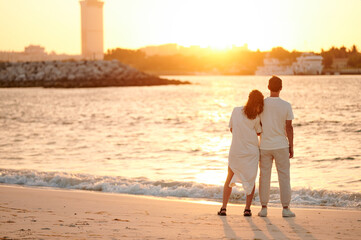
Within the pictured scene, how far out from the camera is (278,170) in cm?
671

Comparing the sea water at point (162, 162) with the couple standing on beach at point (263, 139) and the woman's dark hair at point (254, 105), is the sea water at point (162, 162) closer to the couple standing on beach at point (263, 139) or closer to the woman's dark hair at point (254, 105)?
the couple standing on beach at point (263, 139)

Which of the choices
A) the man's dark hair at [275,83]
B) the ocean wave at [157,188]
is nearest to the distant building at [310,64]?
the ocean wave at [157,188]

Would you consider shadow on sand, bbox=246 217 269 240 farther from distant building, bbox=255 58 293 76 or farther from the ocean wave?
distant building, bbox=255 58 293 76

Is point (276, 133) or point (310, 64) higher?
point (310, 64)

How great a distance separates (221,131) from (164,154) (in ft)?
30.8

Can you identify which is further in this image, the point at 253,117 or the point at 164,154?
the point at 164,154

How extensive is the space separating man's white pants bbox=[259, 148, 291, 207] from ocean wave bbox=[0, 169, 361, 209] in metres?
1.74

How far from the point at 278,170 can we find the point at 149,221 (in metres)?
1.68

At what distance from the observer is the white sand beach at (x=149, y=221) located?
18.4ft

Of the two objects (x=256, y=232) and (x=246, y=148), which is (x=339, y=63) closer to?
(x=246, y=148)

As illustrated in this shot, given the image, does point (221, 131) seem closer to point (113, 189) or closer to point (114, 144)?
point (114, 144)

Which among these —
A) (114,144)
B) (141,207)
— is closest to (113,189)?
(141,207)

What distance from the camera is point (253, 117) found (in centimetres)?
657

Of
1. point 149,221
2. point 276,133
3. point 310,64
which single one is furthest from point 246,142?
point 310,64
